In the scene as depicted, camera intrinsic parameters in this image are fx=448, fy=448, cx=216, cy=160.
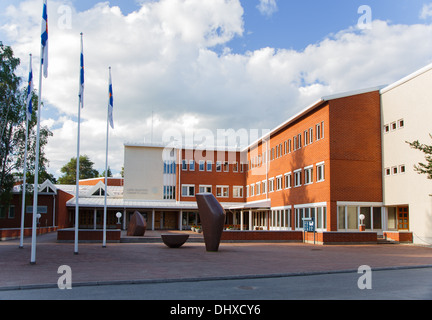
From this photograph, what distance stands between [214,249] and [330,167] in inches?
497

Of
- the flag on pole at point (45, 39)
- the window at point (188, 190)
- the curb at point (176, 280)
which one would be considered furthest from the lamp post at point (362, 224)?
the window at point (188, 190)

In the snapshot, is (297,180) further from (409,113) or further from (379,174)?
(409,113)

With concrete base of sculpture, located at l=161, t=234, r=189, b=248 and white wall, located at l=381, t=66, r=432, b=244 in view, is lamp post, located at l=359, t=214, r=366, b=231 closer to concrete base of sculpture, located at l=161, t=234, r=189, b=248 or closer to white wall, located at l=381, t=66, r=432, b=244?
white wall, located at l=381, t=66, r=432, b=244

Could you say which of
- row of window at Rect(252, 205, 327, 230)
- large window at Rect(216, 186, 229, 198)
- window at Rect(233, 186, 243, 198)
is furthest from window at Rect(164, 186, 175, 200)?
row of window at Rect(252, 205, 327, 230)

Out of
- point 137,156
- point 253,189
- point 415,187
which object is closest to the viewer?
point 415,187

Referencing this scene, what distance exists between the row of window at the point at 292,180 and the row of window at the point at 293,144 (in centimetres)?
204

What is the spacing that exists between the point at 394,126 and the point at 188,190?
2794 cm

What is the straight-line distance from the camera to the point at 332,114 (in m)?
31.9

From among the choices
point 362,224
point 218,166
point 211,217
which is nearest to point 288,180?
point 362,224

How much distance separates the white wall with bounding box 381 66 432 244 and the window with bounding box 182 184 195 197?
26.3 metres

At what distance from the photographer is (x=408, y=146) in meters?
29.3

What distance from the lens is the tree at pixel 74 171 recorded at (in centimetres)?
9531

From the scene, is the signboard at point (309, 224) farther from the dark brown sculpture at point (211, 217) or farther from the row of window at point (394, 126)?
the dark brown sculpture at point (211, 217)
